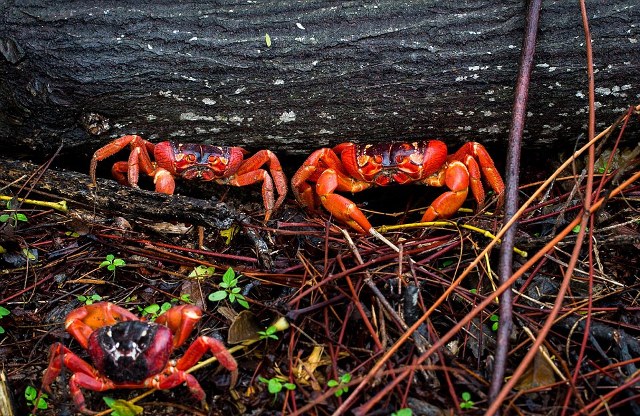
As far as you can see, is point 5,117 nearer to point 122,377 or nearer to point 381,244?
point 122,377

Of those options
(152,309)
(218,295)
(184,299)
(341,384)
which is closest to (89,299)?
(152,309)

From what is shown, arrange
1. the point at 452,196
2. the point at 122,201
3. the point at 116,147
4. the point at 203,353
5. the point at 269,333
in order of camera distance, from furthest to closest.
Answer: the point at 116,147, the point at 452,196, the point at 122,201, the point at 269,333, the point at 203,353

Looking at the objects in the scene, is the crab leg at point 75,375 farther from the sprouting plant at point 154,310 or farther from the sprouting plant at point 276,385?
the sprouting plant at point 276,385

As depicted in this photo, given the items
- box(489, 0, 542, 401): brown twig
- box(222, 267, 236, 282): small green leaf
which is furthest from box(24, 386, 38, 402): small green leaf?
box(489, 0, 542, 401): brown twig

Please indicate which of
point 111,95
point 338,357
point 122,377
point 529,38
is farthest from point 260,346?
point 529,38

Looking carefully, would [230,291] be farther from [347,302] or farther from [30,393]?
[30,393]

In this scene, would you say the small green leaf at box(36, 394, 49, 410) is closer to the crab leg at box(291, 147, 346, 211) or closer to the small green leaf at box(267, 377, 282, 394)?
the small green leaf at box(267, 377, 282, 394)

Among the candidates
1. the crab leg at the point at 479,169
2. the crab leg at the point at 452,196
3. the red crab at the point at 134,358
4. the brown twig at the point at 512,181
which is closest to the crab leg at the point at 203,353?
the red crab at the point at 134,358
